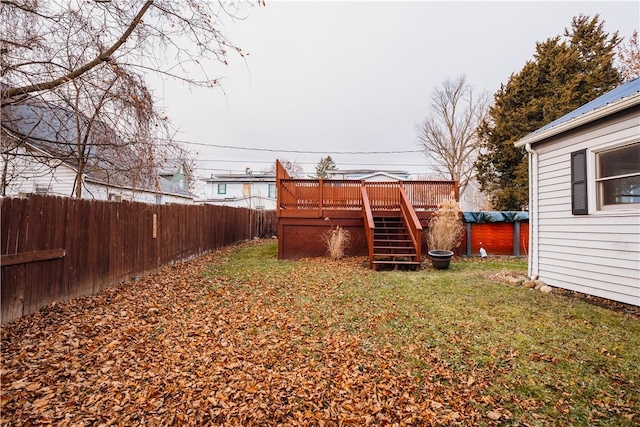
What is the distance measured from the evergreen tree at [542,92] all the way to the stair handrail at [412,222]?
27.9 feet

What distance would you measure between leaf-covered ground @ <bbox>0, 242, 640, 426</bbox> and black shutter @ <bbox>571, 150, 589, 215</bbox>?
2449mm

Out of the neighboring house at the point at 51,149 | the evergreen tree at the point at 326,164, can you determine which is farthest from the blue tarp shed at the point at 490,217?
the evergreen tree at the point at 326,164

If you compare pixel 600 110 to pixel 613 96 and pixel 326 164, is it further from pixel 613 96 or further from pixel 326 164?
pixel 326 164

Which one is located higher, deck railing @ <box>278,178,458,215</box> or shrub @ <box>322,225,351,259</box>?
deck railing @ <box>278,178,458,215</box>

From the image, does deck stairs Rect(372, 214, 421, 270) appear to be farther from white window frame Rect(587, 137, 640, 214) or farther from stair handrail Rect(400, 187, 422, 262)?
white window frame Rect(587, 137, 640, 214)

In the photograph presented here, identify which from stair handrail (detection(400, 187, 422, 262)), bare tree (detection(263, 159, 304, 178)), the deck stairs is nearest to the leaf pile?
the deck stairs

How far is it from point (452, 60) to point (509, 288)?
672 inches

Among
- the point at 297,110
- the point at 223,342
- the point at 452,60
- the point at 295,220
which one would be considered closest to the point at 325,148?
the point at 297,110

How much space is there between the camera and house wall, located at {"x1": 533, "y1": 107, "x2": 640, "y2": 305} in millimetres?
4031

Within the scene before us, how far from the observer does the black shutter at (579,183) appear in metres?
4.62

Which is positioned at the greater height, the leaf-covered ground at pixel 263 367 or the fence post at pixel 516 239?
the fence post at pixel 516 239

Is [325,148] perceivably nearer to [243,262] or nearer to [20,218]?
[243,262]

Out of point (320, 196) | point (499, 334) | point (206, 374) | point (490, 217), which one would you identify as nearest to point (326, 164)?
point (320, 196)

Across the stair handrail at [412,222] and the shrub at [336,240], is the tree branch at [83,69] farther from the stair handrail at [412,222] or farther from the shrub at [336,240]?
the stair handrail at [412,222]
